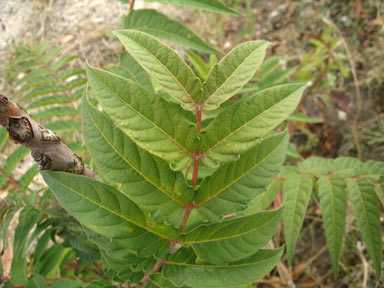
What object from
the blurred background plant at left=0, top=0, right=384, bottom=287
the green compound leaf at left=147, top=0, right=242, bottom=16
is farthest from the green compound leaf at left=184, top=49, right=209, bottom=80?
the green compound leaf at left=147, top=0, right=242, bottom=16

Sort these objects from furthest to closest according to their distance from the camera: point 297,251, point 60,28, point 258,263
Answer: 1. point 60,28
2. point 297,251
3. point 258,263

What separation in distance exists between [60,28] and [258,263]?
3089 mm

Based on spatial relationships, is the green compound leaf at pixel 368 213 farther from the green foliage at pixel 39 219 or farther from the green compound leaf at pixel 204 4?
the green foliage at pixel 39 219

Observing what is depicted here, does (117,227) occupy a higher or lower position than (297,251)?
higher

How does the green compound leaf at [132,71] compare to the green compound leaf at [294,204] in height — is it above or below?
above

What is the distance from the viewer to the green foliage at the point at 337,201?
102cm

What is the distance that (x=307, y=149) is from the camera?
2.40 m

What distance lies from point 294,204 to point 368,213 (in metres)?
0.23

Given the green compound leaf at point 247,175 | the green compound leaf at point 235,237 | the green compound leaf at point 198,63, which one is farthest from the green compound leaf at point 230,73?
the green compound leaf at point 198,63

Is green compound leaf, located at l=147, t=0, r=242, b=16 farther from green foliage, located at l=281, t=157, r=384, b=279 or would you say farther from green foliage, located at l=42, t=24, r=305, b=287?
green foliage, located at l=281, t=157, r=384, b=279

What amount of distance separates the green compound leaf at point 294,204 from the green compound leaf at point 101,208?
53cm

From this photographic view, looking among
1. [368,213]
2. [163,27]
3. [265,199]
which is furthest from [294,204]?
[163,27]

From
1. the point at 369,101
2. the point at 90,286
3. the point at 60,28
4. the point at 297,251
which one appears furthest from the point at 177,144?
the point at 60,28

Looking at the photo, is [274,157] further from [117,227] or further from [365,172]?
[365,172]
